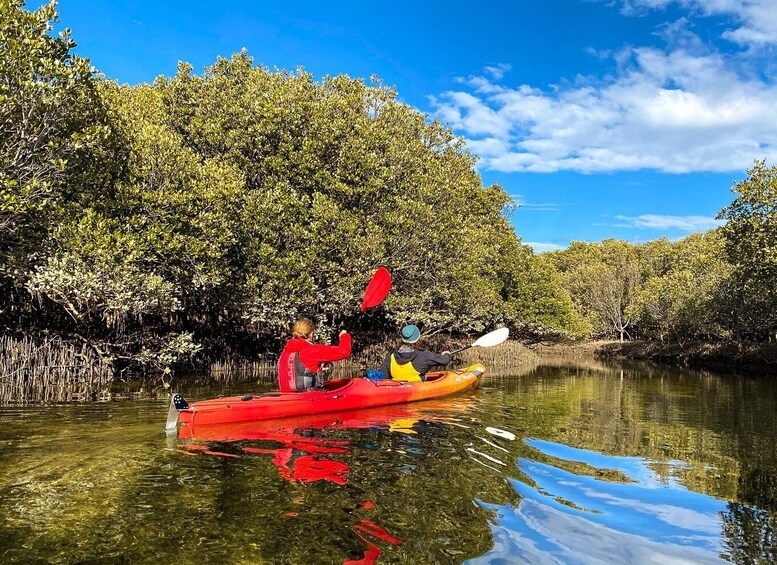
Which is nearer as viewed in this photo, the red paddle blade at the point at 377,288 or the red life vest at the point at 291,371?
the red life vest at the point at 291,371


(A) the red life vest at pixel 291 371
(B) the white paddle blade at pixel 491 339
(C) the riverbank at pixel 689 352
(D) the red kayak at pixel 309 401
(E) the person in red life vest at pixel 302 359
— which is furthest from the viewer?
(C) the riverbank at pixel 689 352

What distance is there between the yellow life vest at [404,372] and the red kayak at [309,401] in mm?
283

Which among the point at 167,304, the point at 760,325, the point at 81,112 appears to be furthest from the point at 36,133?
the point at 760,325

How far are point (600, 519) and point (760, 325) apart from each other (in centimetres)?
2613

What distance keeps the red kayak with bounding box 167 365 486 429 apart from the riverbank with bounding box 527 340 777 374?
2056 cm

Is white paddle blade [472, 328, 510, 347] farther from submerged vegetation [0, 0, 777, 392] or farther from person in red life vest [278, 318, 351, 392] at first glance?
Answer: person in red life vest [278, 318, 351, 392]

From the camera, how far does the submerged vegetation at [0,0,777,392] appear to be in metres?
10.9

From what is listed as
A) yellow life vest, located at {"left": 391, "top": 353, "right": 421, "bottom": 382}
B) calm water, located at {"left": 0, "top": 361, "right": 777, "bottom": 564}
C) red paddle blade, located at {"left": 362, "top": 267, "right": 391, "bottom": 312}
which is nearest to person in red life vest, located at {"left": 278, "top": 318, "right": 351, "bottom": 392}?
calm water, located at {"left": 0, "top": 361, "right": 777, "bottom": 564}

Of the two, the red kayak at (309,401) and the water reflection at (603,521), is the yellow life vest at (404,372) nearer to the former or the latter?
the red kayak at (309,401)

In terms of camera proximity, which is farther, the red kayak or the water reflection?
the red kayak

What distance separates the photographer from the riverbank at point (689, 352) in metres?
25.6

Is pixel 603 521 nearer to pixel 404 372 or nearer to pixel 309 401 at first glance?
pixel 309 401

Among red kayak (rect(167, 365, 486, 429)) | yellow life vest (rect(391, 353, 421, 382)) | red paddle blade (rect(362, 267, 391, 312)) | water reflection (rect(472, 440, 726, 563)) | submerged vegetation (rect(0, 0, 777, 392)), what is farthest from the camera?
red paddle blade (rect(362, 267, 391, 312))

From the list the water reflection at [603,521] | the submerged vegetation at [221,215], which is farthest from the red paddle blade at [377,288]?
the water reflection at [603,521]
